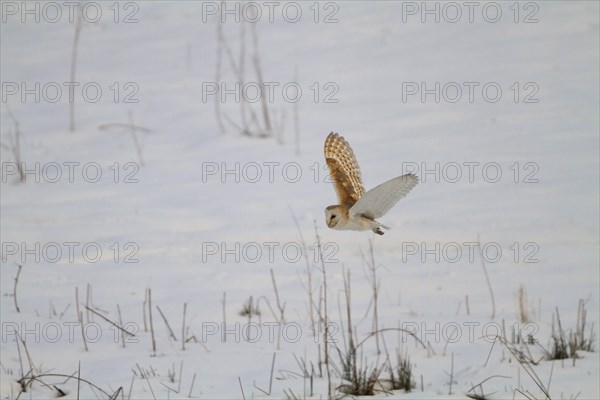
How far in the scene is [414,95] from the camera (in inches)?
498

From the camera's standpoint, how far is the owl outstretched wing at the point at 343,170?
2391 mm

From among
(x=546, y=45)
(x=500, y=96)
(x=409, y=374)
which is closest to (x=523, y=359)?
(x=409, y=374)

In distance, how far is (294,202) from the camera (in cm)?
966

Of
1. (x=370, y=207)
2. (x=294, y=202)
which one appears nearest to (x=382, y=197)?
(x=370, y=207)

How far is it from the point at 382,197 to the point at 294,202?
7502 millimetres

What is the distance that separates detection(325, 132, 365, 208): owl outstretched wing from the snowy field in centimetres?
94

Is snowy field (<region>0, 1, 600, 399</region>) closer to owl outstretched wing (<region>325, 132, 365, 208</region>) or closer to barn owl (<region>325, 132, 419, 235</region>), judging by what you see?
owl outstretched wing (<region>325, 132, 365, 208</region>)

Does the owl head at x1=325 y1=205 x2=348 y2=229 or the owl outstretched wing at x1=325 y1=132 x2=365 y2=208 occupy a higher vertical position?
the owl outstretched wing at x1=325 y1=132 x2=365 y2=208

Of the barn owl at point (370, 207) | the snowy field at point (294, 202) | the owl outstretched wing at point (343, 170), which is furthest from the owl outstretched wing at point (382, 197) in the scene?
the snowy field at point (294, 202)

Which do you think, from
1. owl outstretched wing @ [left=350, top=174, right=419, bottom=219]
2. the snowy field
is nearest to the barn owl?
owl outstretched wing @ [left=350, top=174, right=419, bottom=219]

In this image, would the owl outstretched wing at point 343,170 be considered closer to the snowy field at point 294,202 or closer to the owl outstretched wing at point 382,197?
the owl outstretched wing at point 382,197

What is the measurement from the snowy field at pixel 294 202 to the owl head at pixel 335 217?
1.36 meters

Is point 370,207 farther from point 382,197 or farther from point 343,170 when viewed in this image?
point 343,170

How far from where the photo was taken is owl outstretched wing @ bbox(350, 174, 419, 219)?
2143 millimetres
